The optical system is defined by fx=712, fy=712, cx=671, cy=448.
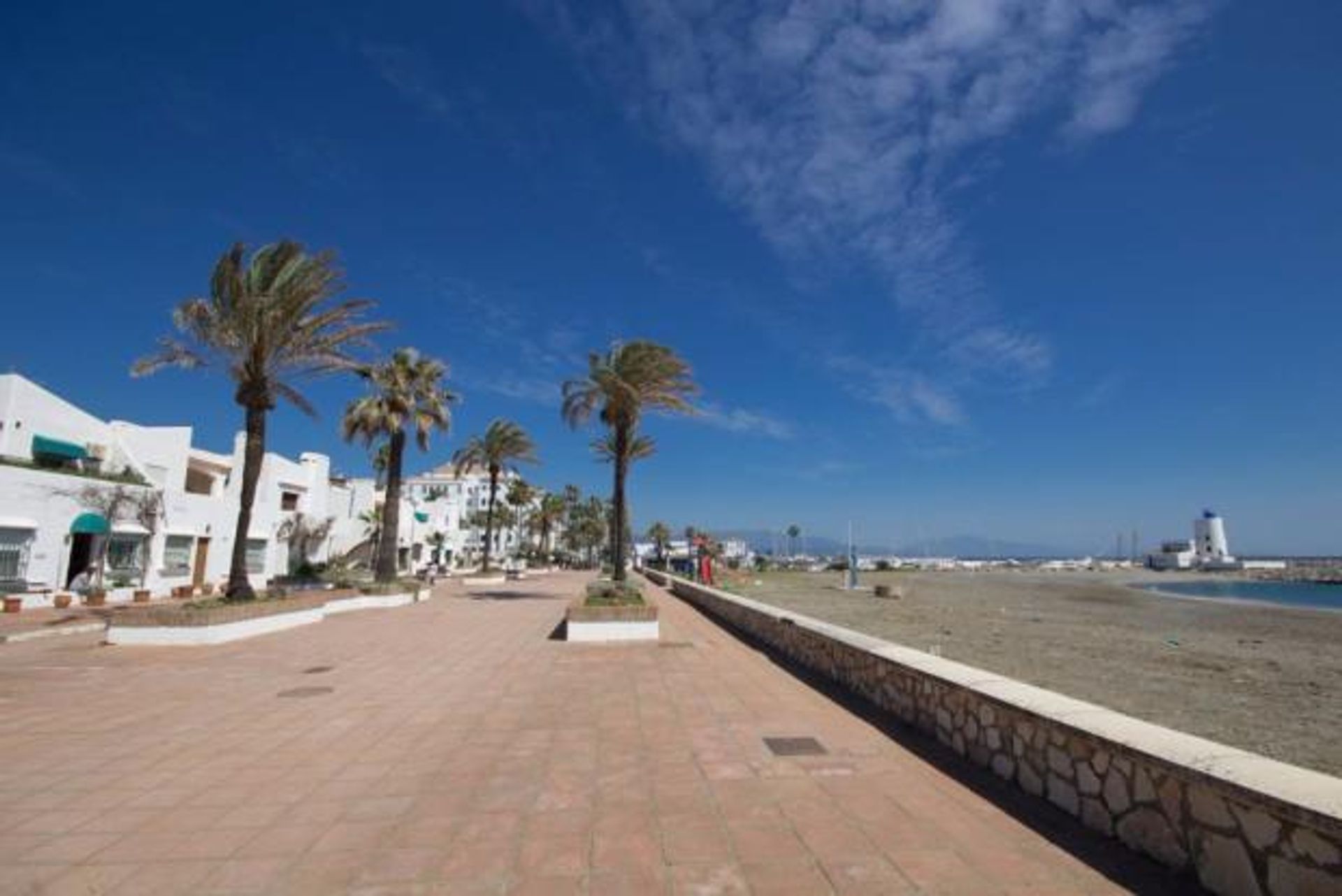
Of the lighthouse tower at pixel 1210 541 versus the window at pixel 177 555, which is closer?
the window at pixel 177 555

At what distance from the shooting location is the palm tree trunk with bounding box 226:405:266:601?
17.6 m

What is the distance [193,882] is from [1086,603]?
166 feet

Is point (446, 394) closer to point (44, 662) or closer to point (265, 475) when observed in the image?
point (265, 475)

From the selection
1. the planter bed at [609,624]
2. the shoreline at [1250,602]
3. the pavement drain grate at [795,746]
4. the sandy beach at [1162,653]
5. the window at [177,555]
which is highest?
the window at [177,555]

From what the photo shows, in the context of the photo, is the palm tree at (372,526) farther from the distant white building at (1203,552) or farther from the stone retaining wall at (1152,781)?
the distant white building at (1203,552)

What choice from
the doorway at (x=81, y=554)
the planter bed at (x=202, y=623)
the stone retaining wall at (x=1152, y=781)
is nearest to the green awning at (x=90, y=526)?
the doorway at (x=81, y=554)

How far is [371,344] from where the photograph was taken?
20562 mm

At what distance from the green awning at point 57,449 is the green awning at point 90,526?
3.19m

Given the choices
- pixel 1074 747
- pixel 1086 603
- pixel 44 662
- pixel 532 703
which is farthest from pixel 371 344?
pixel 1086 603

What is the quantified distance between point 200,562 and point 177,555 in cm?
192

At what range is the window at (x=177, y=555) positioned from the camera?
2998cm

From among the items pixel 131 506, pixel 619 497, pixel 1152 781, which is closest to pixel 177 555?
pixel 131 506

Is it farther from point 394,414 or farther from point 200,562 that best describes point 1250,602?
point 200,562

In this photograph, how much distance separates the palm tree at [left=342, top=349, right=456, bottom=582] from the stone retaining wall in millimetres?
25351
